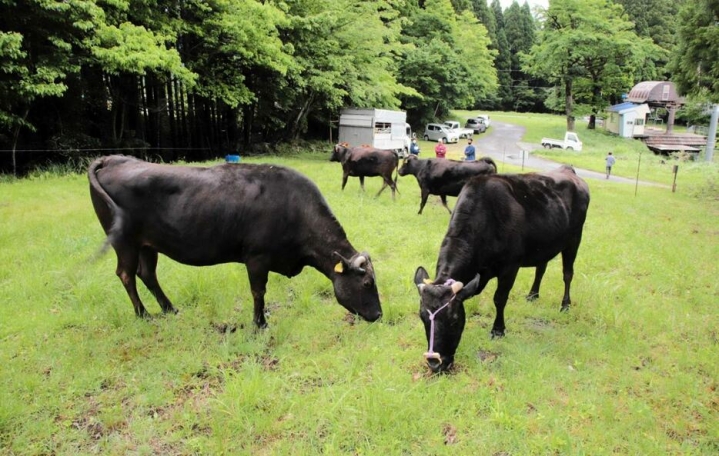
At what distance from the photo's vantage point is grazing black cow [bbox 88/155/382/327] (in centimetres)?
502

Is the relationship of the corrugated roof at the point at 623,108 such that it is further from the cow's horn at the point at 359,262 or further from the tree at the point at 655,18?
the cow's horn at the point at 359,262

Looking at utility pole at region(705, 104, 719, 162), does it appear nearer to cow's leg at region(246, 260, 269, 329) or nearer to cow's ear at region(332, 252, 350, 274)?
cow's ear at region(332, 252, 350, 274)

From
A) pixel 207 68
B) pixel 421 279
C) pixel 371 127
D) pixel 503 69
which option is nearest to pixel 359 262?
pixel 421 279

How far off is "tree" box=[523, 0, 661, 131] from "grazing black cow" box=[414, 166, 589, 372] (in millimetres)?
39569

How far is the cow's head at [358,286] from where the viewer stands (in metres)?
5.05

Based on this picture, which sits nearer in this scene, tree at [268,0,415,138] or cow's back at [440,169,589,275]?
cow's back at [440,169,589,275]

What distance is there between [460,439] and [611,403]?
1.47 m

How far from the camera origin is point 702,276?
7648mm

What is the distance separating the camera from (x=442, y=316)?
4320 mm

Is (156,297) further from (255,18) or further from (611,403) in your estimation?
(255,18)

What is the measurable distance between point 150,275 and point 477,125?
43939 mm

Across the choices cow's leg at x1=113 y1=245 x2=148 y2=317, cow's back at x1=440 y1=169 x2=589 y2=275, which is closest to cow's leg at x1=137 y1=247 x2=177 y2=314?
cow's leg at x1=113 y1=245 x2=148 y2=317

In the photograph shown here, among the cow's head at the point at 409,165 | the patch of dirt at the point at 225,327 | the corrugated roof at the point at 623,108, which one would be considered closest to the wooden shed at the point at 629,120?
the corrugated roof at the point at 623,108

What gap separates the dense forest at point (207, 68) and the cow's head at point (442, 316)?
11.9 metres
